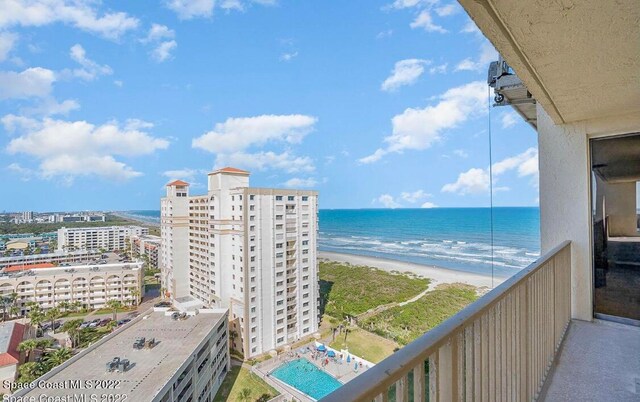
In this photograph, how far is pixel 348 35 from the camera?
46469mm

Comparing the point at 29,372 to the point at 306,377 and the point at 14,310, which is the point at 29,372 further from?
the point at 14,310

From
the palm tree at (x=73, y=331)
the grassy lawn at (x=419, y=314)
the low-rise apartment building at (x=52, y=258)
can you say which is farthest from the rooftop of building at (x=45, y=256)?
the grassy lawn at (x=419, y=314)

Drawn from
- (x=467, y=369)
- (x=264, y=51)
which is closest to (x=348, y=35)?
(x=264, y=51)

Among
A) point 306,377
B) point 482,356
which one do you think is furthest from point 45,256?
point 482,356

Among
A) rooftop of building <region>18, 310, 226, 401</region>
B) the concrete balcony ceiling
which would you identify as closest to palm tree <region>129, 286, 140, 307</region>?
rooftop of building <region>18, 310, 226, 401</region>

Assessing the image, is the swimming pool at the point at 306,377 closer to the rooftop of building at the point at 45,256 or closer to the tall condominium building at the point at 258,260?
the tall condominium building at the point at 258,260

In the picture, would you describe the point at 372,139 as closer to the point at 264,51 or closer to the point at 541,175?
the point at 264,51

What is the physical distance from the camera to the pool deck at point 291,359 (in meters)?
10.2

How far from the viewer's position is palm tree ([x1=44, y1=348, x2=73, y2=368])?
1166 centimetres

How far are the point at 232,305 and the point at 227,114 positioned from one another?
64.1 meters

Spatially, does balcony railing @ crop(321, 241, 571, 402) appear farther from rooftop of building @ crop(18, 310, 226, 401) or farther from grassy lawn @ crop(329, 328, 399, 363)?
grassy lawn @ crop(329, 328, 399, 363)

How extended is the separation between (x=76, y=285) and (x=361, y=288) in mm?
20278

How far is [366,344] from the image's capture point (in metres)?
13.4

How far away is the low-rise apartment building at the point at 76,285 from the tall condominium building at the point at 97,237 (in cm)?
2203
